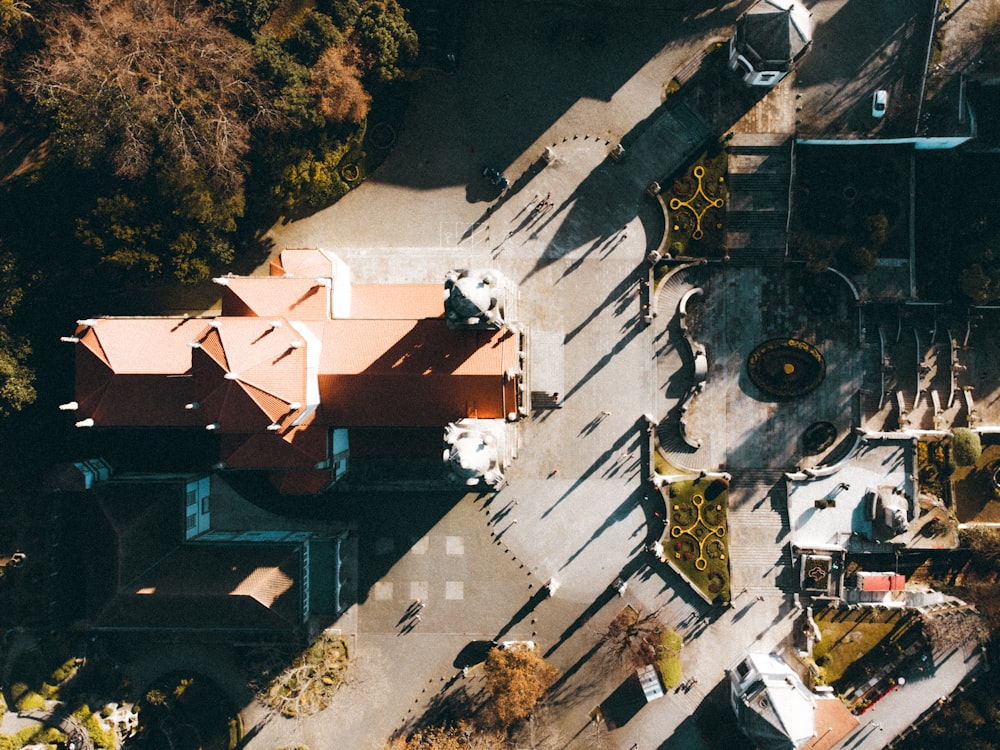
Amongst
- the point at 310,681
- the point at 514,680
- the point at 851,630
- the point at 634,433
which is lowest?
the point at 310,681

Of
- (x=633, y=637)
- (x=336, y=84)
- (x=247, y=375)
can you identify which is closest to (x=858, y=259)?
(x=633, y=637)

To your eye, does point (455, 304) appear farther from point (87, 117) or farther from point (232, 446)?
point (87, 117)

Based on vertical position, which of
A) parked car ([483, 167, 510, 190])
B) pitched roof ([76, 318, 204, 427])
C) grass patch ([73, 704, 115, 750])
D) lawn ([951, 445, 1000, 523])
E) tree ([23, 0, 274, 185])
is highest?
tree ([23, 0, 274, 185])

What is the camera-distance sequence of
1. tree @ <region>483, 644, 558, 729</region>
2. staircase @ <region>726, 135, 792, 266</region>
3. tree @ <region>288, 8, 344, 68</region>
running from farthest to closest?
staircase @ <region>726, 135, 792, 266</region> < tree @ <region>483, 644, 558, 729</region> < tree @ <region>288, 8, 344, 68</region>

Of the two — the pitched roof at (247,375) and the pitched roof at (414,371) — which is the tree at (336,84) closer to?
the pitched roof at (414,371)

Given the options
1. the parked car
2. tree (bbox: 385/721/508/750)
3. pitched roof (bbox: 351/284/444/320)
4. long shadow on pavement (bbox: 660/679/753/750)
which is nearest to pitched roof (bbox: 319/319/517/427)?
pitched roof (bbox: 351/284/444/320)

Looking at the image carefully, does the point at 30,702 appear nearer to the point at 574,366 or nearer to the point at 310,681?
the point at 310,681

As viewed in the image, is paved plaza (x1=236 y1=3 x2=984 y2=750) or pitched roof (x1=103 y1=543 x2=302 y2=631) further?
paved plaza (x1=236 y1=3 x2=984 y2=750)

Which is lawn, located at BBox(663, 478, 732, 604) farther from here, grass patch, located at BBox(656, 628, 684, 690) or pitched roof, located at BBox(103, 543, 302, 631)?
pitched roof, located at BBox(103, 543, 302, 631)
